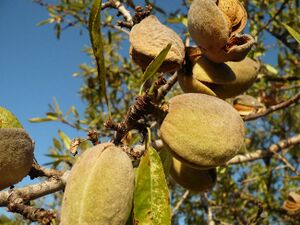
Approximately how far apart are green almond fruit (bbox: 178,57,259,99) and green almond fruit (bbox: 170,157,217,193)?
13.3 inches

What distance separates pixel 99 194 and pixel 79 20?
3.28 meters

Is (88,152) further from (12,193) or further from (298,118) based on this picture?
(298,118)

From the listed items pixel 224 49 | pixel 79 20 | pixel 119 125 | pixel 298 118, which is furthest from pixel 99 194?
pixel 298 118

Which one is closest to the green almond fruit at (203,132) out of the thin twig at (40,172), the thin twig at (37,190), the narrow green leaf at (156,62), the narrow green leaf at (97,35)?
the narrow green leaf at (156,62)

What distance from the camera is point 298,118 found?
18.6 feet

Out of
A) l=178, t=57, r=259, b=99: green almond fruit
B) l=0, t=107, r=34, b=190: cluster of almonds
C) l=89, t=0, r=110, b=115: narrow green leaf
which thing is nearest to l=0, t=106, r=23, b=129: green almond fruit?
l=0, t=107, r=34, b=190: cluster of almonds

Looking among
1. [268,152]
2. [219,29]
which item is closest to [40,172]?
[219,29]

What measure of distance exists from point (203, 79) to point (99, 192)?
64 cm

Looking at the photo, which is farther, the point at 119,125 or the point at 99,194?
the point at 119,125

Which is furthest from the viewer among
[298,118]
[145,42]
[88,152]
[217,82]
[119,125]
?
[298,118]

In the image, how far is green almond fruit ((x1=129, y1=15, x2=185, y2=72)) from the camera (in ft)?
4.05

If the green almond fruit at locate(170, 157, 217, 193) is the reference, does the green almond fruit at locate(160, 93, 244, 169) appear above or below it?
above

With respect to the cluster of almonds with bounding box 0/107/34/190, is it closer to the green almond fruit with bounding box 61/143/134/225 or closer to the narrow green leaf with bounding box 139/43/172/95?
the green almond fruit with bounding box 61/143/134/225

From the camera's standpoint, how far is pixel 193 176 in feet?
5.04
